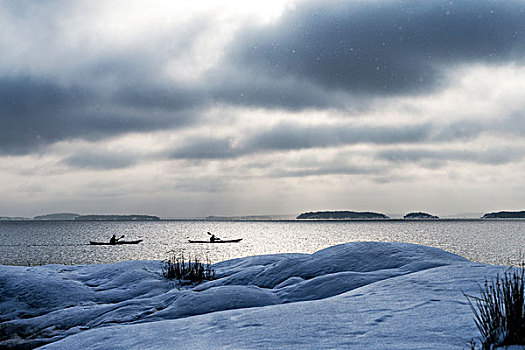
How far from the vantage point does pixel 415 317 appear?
4625 mm

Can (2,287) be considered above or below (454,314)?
below

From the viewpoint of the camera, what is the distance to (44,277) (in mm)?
11180

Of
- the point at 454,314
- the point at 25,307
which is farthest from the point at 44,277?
the point at 454,314

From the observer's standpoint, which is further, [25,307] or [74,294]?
[74,294]

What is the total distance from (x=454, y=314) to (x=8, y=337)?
7.69 meters

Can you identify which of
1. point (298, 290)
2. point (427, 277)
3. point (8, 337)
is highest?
point (427, 277)

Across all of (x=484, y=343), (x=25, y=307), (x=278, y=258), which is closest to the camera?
(x=484, y=343)

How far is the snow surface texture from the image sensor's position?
4336 millimetres

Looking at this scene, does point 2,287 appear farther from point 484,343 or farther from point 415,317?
point 484,343

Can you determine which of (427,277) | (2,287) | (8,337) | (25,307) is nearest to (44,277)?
(2,287)

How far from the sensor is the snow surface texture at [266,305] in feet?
14.2

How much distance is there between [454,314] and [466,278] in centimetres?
202

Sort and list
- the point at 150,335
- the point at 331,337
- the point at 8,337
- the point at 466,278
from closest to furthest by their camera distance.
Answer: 1. the point at 331,337
2. the point at 150,335
3. the point at 466,278
4. the point at 8,337

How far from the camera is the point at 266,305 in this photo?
7477 millimetres
